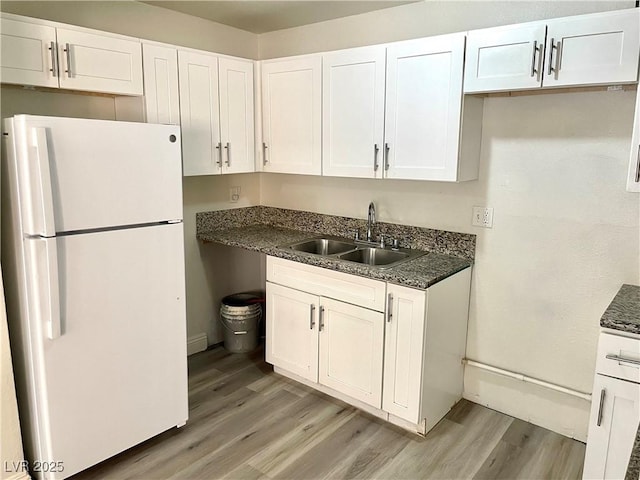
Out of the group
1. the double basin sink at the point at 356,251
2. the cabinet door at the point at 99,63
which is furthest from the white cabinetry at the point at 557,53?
the cabinet door at the point at 99,63

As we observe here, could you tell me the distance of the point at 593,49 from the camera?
6.67ft

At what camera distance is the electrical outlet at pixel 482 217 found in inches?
106

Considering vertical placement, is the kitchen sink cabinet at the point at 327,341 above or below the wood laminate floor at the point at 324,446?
above

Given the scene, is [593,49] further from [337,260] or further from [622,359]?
[337,260]

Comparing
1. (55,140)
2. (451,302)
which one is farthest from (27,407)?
(451,302)

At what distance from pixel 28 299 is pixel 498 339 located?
239 centimetres

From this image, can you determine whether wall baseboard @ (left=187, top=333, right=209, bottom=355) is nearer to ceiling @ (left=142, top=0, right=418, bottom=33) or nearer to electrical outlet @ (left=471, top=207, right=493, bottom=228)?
electrical outlet @ (left=471, top=207, right=493, bottom=228)

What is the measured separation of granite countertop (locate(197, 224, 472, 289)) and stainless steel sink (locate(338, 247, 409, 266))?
19 cm

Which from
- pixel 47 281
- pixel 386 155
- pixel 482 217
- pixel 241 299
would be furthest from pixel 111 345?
pixel 482 217

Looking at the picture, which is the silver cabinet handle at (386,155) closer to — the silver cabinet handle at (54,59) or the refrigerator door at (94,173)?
the refrigerator door at (94,173)

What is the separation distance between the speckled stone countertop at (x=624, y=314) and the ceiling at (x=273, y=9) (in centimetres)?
193

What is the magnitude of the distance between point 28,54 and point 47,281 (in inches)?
42.5

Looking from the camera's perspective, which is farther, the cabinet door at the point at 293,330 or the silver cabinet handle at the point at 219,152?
the silver cabinet handle at the point at 219,152

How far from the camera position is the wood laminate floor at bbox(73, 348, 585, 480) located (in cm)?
230
